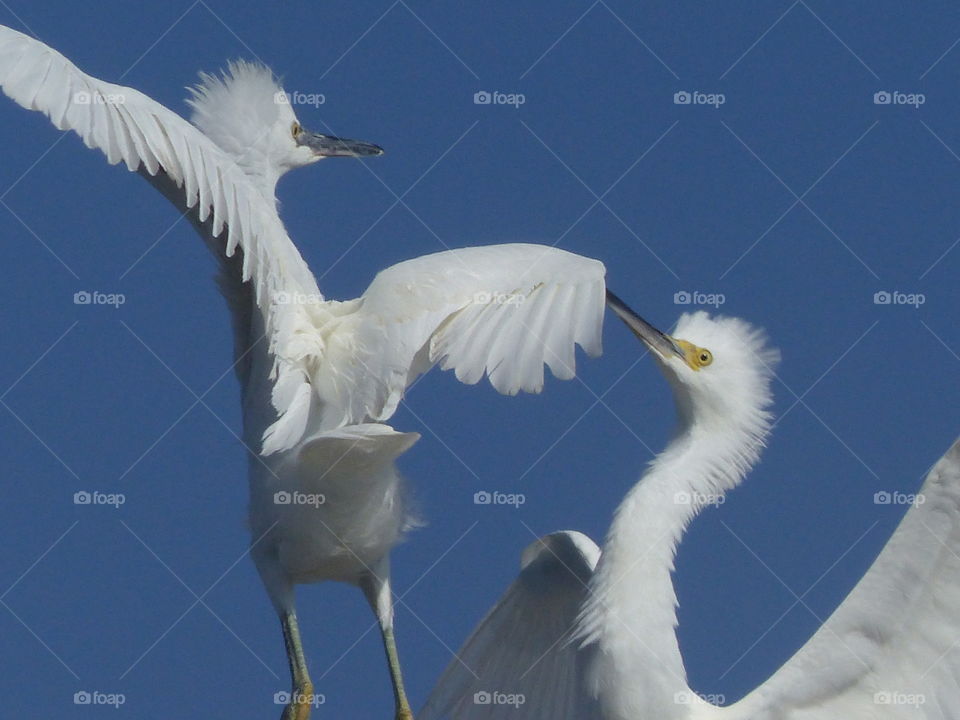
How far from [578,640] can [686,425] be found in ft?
2.79

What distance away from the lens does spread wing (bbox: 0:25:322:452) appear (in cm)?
709

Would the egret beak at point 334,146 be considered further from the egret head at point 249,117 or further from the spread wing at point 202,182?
the spread wing at point 202,182

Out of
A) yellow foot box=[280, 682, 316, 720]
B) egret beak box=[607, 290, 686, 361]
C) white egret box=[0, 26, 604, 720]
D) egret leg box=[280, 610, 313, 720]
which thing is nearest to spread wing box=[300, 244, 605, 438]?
white egret box=[0, 26, 604, 720]

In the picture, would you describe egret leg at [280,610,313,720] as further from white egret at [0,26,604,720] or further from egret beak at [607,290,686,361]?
egret beak at [607,290,686,361]

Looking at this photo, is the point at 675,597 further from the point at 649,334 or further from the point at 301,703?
the point at 301,703

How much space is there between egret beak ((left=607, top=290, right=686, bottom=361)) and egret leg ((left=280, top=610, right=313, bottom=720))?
1.69 meters

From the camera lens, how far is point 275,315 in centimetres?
791

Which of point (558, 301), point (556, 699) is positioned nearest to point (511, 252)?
point (558, 301)

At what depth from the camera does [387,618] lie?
8734 millimetres

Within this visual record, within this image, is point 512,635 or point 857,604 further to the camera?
point 512,635

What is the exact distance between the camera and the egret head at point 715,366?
25.5ft

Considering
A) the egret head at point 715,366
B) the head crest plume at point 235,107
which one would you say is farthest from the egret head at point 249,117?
the egret head at point 715,366

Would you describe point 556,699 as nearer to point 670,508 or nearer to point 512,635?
point 512,635

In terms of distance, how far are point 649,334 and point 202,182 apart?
1.52 m
